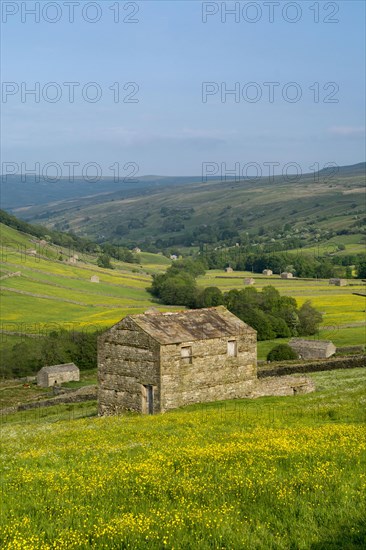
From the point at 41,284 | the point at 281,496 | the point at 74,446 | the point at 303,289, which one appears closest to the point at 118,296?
the point at 41,284

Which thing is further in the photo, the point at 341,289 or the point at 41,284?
the point at 41,284

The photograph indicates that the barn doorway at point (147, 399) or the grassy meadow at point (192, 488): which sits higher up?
the grassy meadow at point (192, 488)

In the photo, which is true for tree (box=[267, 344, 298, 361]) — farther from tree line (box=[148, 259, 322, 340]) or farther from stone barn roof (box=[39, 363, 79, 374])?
stone barn roof (box=[39, 363, 79, 374])

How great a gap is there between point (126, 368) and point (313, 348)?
46309 millimetres

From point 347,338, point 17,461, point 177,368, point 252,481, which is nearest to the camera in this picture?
point 252,481

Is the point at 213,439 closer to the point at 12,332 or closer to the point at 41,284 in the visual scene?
the point at 12,332

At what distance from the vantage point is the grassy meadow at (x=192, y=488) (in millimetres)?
14859

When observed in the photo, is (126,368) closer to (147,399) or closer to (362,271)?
(147,399)

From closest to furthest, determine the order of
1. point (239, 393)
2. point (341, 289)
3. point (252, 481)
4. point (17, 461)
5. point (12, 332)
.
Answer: point (252, 481)
point (17, 461)
point (239, 393)
point (12, 332)
point (341, 289)

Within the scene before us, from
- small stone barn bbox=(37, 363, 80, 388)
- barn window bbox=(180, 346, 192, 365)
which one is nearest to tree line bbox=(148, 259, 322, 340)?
small stone barn bbox=(37, 363, 80, 388)

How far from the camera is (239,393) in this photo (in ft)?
154

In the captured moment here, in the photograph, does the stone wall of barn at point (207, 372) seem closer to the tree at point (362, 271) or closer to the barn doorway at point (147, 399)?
the barn doorway at point (147, 399)

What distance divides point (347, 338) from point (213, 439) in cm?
7312

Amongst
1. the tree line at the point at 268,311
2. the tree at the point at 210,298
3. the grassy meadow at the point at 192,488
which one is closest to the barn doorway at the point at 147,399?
the grassy meadow at the point at 192,488
